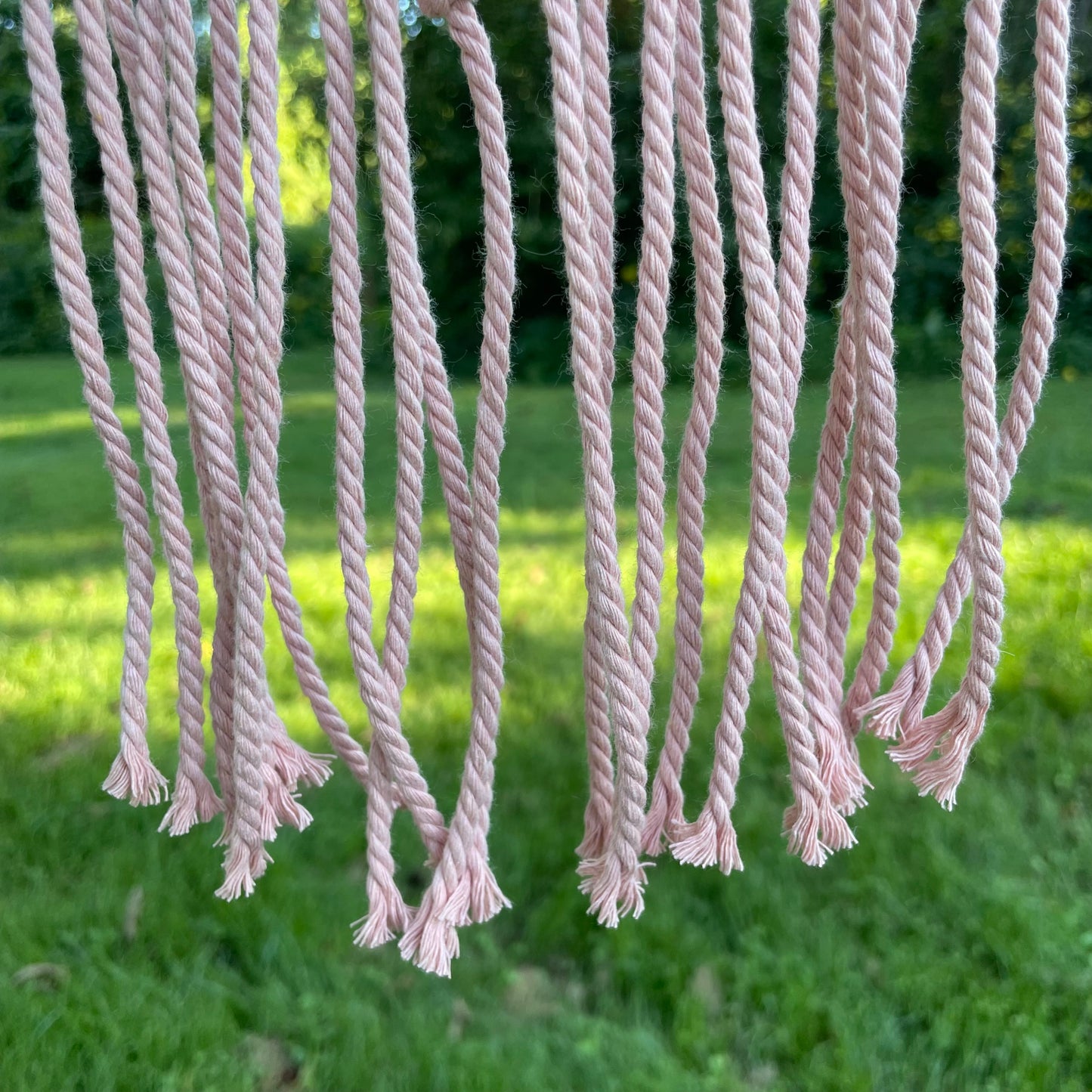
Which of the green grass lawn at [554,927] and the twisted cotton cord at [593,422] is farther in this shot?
the green grass lawn at [554,927]

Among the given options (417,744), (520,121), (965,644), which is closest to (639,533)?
(417,744)

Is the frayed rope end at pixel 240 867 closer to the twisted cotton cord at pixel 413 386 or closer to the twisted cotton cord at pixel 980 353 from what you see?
the twisted cotton cord at pixel 413 386

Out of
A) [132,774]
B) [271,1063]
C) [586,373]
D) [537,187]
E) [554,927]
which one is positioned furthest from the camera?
[537,187]

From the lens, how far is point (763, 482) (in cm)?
65

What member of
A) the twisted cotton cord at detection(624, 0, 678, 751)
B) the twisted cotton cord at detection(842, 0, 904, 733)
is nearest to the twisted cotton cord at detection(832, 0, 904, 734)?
the twisted cotton cord at detection(842, 0, 904, 733)

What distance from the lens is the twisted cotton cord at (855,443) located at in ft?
2.18

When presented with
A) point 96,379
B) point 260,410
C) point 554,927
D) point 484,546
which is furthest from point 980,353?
point 554,927

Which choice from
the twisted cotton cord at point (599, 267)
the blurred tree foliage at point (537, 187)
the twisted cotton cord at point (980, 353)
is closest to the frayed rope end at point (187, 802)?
the twisted cotton cord at point (599, 267)

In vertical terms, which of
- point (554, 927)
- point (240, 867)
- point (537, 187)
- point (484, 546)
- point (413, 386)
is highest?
point (413, 386)

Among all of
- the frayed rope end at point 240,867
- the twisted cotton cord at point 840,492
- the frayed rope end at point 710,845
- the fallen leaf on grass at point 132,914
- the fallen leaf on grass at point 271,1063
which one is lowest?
the fallen leaf on grass at point 132,914

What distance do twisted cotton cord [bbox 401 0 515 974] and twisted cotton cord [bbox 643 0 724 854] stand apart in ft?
0.39

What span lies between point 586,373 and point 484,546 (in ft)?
0.45

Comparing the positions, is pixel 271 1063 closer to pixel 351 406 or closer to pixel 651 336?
pixel 351 406

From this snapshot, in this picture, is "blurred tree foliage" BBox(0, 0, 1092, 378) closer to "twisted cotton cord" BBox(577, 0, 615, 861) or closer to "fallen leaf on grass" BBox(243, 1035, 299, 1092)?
"twisted cotton cord" BBox(577, 0, 615, 861)
